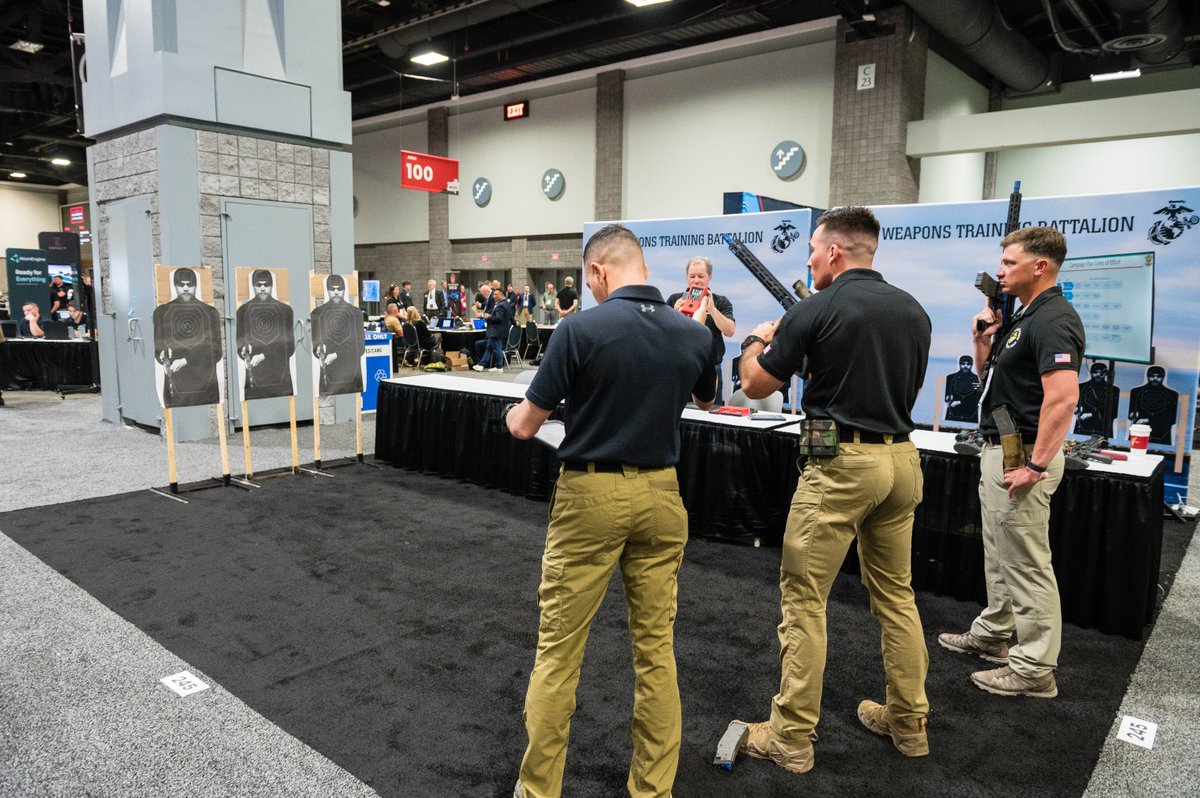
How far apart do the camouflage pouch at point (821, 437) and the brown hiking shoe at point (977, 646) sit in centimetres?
141

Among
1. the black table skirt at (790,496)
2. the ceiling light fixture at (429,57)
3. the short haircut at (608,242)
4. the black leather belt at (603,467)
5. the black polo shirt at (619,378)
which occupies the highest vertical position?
the ceiling light fixture at (429,57)

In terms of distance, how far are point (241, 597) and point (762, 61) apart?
12.0 meters

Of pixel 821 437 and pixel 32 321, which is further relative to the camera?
pixel 32 321

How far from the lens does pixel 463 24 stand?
12.4m

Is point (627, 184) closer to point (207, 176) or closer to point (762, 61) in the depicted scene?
point (762, 61)

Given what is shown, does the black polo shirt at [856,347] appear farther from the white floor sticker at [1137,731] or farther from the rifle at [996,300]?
the white floor sticker at [1137,731]

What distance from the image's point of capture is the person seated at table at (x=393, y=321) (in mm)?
11312

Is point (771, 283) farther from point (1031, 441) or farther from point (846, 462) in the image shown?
point (1031, 441)

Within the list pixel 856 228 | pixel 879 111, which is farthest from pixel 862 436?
pixel 879 111

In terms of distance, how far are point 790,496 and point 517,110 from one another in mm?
13979

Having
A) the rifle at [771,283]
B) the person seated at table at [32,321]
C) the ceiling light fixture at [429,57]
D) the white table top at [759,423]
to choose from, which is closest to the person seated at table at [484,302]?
the ceiling light fixture at [429,57]

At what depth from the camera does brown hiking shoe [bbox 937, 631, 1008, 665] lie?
2955 millimetres

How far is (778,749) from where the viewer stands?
2254 millimetres

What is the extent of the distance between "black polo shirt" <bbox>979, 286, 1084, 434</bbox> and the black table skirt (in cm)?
87
